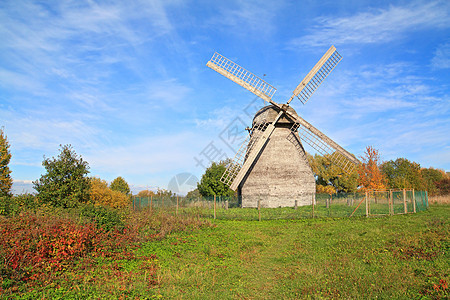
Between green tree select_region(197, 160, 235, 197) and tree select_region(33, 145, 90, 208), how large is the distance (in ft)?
100

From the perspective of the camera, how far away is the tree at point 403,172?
46.5 m

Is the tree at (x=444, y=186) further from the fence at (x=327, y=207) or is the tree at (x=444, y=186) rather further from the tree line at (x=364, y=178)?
the fence at (x=327, y=207)

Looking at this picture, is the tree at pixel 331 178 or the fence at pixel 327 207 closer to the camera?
the fence at pixel 327 207

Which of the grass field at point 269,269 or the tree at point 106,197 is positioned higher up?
the tree at point 106,197

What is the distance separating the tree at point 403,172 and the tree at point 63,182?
4481cm

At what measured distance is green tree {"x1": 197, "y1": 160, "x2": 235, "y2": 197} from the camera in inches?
1858

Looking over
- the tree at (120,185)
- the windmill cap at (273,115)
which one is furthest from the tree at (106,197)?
the tree at (120,185)

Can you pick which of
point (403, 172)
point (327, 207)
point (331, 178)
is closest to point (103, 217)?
point (327, 207)

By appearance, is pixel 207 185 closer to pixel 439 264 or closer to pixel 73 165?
pixel 73 165

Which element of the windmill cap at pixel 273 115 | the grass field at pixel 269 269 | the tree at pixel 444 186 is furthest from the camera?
the tree at pixel 444 186

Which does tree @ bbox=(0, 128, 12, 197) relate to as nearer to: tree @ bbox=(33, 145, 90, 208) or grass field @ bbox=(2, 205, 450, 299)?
tree @ bbox=(33, 145, 90, 208)

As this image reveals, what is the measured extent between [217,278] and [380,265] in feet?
16.0

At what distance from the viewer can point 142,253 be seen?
34.1 feet

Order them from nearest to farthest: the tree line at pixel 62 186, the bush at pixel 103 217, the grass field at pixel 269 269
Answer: the grass field at pixel 269 269
the bush at pixel 103 217
the tree line at pixel 62 186
